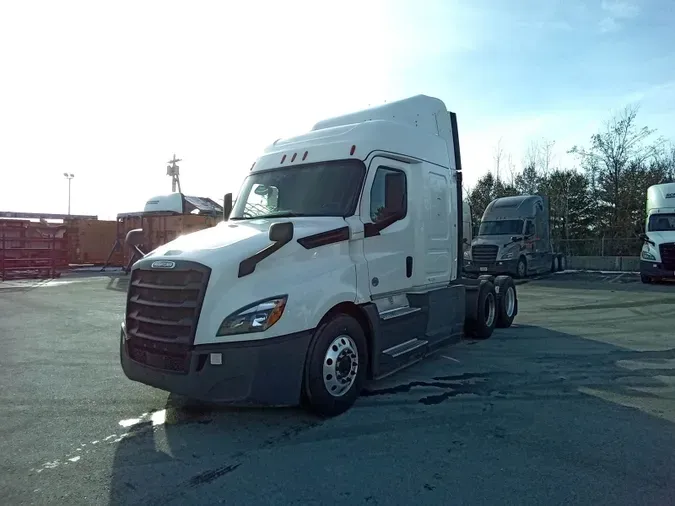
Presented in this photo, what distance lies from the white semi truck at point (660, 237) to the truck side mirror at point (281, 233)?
17.7 metres

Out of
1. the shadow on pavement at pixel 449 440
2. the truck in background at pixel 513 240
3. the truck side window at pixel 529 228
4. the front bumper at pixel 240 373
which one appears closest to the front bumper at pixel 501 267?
the truck in background at pixel 513 240

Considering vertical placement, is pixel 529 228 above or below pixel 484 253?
above

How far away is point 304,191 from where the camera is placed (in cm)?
564

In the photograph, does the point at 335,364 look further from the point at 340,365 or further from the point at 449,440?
the point at 449,440

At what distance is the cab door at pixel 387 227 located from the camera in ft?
17.7

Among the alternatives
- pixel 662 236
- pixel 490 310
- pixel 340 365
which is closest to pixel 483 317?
pixel 490 310

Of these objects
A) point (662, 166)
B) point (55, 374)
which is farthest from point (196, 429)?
point (662, 166)

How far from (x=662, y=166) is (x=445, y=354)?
32.0 meters

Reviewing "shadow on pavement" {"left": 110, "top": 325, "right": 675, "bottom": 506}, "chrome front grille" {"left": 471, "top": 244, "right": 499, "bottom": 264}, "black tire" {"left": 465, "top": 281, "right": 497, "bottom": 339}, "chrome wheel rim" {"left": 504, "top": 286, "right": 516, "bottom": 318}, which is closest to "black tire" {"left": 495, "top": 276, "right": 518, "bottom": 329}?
"chrome wheel rim" {"left": 504, "top": 286, "right": 516, "bottom": 318}

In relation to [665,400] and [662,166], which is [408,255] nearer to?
[665,400]

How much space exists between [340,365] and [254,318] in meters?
1.12

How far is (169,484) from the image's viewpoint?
346 centimetres

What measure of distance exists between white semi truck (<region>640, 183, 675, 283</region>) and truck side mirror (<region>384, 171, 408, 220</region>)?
A: 1596 centimetres

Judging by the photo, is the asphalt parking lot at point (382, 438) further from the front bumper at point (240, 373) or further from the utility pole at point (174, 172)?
the utility pole at point (174, 172)
